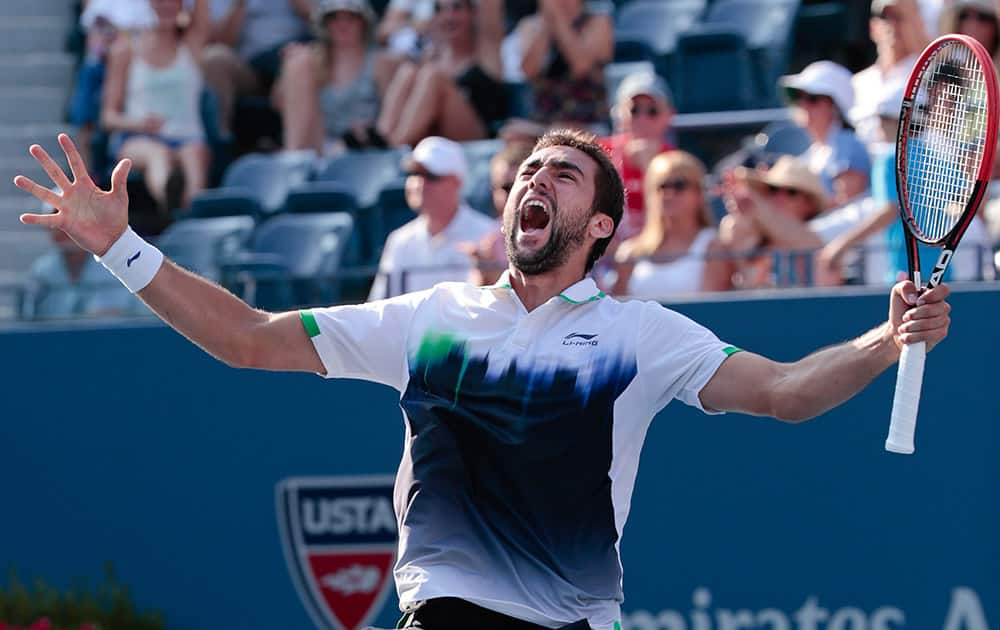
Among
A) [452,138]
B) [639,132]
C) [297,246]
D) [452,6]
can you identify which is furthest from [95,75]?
[639,132]

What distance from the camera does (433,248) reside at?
7.52 m

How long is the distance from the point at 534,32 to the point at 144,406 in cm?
307

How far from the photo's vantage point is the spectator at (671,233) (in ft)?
22.2

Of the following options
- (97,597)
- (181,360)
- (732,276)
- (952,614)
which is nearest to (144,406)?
(181,360)

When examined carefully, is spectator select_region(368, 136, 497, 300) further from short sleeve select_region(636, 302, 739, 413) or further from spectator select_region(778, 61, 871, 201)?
short sleeve select_region(636, 302, 739, 413)

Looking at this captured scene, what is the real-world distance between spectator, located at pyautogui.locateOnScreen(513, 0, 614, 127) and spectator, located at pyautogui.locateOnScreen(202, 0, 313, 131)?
211 centimetres

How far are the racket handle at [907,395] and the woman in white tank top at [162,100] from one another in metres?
6.62

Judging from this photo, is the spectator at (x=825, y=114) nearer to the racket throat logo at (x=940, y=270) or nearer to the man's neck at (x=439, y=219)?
the man's neck at (x=439, y=219)

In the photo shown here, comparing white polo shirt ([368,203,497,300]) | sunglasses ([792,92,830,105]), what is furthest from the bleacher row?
sunglasses ([792,92,830,105])

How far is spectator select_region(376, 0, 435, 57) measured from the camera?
990 cm

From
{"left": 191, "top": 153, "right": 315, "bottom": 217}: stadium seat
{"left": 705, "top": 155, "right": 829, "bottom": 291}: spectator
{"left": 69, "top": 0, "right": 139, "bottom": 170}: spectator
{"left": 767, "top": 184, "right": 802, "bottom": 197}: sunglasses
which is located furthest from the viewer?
{"left": 69, "top": 0, "right": 139, "bottom": 170}: spectator

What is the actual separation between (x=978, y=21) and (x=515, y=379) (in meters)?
3.91

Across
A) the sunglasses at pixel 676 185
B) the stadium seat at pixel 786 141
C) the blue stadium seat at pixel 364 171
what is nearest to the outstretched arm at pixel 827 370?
the sunglasses at pixel 676 185

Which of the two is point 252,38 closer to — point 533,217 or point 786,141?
point 786,141
